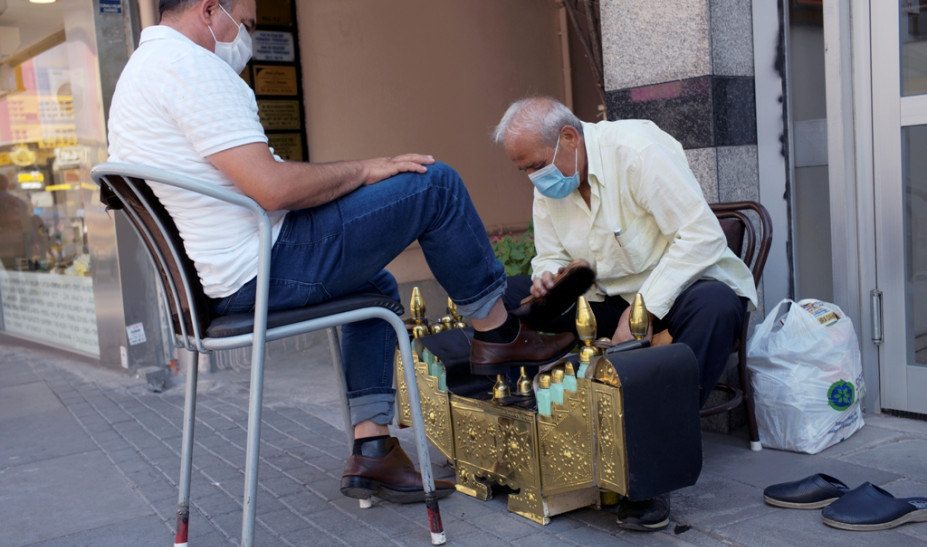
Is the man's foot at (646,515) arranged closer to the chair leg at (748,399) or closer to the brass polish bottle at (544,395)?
the brass polish bottle at (544,395)

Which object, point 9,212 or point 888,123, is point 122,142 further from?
point 9,212

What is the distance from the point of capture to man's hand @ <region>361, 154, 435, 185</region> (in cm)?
250

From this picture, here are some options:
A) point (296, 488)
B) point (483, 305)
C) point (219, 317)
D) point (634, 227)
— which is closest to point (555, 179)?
point (634, 227)

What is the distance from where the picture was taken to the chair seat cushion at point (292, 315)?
238cm

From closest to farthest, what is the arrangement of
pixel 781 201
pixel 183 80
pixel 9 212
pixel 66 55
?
pixel 183 80
pixel 781 201
pixel 66 55
pixel 9 212

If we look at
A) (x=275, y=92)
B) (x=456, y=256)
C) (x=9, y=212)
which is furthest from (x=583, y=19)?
(x=9, y=212)

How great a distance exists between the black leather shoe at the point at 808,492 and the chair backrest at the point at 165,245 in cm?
178

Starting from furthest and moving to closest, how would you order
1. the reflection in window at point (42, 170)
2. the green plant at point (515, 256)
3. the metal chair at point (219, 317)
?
the reflection in window at point (42, 170), the green plant at point (515, 256), the metal chair at point (219, 317)

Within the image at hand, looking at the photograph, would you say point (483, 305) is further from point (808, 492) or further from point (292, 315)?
point (808, 492)

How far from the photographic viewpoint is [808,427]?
10.5ft

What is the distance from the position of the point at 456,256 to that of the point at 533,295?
0.62 metres

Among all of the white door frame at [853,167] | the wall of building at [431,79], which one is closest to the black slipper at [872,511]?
the white door frame at [853,167]

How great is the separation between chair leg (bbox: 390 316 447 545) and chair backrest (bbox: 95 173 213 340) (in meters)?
0.54

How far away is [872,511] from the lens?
2.51 m
